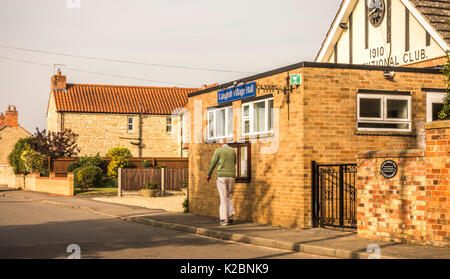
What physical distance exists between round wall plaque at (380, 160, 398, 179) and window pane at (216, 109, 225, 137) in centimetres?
674

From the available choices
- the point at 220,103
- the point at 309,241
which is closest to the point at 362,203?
the point at 309,241

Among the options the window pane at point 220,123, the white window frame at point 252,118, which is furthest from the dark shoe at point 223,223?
the window pane at point 220,123

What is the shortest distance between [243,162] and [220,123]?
5.71ft

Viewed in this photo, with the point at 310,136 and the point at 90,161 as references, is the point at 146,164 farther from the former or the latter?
the point at 310,136

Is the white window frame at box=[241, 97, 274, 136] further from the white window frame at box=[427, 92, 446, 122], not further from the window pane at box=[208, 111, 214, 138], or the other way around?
the white window frame at box=[427, 92, 446, 122]

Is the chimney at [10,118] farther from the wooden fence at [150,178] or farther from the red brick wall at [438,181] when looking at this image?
the red brick wall at [438,181]

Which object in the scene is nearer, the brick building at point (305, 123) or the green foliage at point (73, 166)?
the brick building at point (305, 123)

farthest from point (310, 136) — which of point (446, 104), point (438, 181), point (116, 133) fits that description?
point (116, 133)

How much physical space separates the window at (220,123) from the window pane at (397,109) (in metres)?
4.51

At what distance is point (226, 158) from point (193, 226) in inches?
72.3

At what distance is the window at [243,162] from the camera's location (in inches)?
647

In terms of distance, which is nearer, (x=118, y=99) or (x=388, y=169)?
(x=388, y=169)

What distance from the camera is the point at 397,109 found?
15.1 meters
